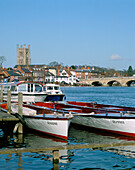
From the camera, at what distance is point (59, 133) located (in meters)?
19.5

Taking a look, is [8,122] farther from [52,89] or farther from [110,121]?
[52,89]

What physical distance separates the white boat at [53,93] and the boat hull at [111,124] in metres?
14.6

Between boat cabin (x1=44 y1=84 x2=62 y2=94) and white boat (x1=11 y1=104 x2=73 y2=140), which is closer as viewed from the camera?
white boat (x1=11 y1=104 x2=73 y2=140)

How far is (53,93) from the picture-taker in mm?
39688

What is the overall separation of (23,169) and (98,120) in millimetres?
8999

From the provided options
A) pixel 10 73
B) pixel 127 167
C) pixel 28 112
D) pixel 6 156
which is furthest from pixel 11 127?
pixel 10 73

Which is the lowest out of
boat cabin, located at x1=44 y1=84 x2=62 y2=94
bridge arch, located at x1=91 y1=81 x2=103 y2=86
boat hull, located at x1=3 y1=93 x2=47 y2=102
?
bridge arch, located at x1=91 y1=81 x2=103 y2=86

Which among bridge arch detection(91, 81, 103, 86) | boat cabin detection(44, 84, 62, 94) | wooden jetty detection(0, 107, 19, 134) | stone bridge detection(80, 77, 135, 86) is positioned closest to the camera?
wooden jetty detection(0, 107, 19, 134)

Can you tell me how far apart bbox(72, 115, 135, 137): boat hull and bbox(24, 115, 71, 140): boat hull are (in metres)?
3.54

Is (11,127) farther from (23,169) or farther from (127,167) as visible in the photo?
(127,167)

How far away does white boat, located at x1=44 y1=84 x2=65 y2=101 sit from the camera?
126 ft

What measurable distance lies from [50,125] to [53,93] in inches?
780

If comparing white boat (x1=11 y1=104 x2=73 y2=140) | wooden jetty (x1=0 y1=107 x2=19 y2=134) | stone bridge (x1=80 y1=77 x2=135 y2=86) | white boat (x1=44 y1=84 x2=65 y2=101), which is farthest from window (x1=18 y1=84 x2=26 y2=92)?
stone bridge (x1=80 y1=77 x2=135 y2=86)

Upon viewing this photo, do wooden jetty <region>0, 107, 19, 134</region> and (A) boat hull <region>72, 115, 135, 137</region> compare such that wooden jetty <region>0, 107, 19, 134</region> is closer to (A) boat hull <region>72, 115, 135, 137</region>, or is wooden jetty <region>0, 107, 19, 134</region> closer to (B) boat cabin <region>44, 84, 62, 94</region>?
(A) boat hull <region>72, 115, 135, 137</region>
